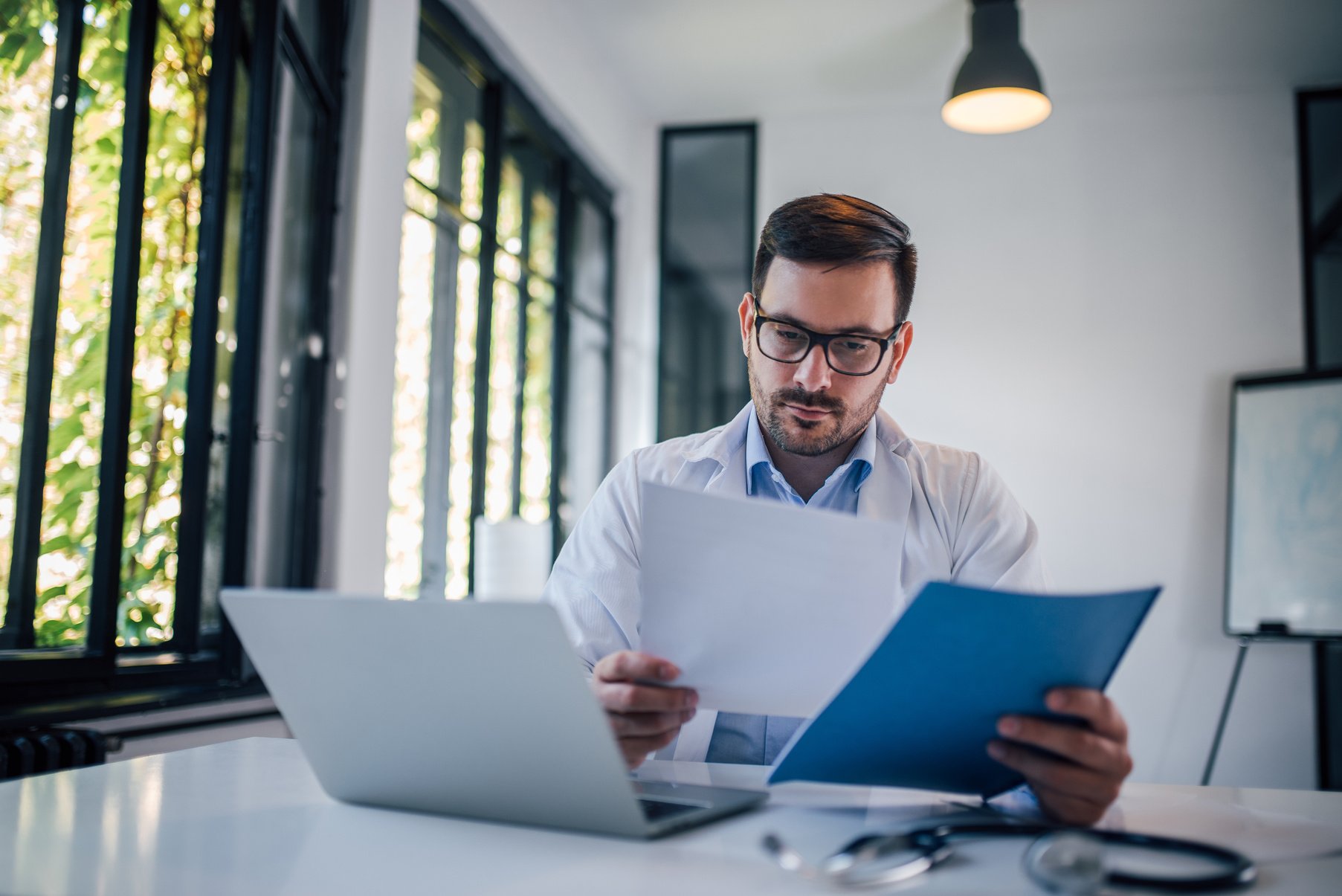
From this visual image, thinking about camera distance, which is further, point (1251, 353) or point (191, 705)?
point (1251, 353)

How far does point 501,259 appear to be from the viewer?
4.29 metres

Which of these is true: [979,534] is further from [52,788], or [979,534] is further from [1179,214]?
[1179,214]

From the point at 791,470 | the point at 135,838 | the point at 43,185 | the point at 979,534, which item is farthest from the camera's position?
the point at 43,185

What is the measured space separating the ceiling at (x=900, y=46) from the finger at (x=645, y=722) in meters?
3.46

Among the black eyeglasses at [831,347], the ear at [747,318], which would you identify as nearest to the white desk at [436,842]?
the black eyeglasses at [831,347]

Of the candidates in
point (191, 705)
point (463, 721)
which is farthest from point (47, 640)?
point (463, 721)

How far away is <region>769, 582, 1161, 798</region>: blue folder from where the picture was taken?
2.29ft

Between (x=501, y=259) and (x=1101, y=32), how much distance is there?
9.04ft

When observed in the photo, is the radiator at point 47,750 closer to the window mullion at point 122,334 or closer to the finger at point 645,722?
the window mullion at point 122,334

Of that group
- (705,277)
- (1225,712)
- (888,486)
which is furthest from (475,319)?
(1225,712)

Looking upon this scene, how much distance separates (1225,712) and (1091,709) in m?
4.26

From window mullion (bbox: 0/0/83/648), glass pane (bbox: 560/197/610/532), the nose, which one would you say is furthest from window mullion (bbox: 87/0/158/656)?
glass pane (bbox: 560/197/610/532)

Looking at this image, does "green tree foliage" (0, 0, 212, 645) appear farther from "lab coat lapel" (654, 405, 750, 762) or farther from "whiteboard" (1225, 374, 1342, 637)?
"whiteboard" (1225, 374, 1342, 637)

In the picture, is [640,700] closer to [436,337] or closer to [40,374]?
[40,374]
